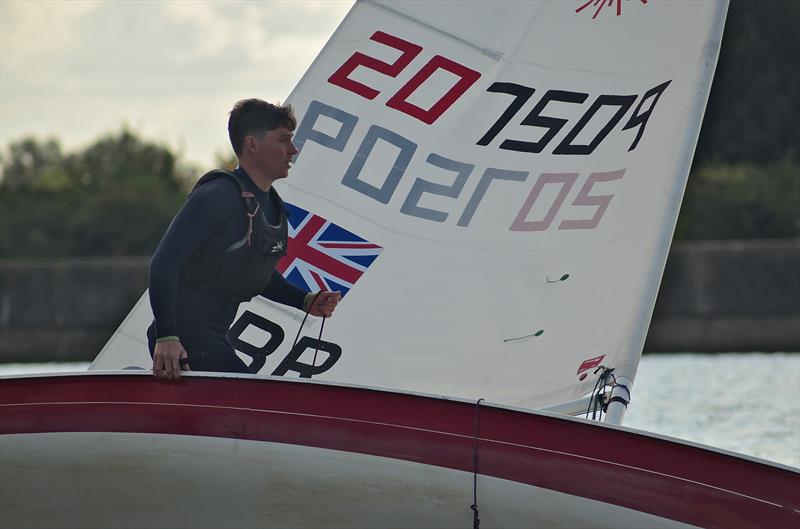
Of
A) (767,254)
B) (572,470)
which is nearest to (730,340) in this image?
(767,254)

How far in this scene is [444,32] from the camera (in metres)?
4.57

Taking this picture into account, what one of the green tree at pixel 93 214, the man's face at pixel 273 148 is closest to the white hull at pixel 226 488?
the man's face at pixel 273 148

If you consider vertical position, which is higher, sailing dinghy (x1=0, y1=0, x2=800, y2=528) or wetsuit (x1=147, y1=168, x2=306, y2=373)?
sailing dinghy (x1=0, y1=0, x2=800, y2=528)

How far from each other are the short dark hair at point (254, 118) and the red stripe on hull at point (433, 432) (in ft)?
2.19

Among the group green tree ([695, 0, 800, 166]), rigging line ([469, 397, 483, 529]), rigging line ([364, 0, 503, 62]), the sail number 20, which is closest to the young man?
rigging line ([469, 397, 483, 529])

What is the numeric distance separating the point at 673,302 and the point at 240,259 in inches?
467

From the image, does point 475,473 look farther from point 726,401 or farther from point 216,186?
point 726,401

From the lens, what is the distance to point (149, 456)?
11.3 feet

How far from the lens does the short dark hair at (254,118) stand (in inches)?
141

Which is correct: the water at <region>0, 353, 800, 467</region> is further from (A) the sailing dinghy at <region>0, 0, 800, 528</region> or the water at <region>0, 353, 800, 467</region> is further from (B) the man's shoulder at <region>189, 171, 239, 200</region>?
(B) the man's shoulder at <region>189, 171, 239, 200</region>

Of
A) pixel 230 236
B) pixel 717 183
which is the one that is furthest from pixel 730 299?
pixel 230 236

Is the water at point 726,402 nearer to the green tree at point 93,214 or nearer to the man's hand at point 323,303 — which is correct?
the man's hand at point 323,303

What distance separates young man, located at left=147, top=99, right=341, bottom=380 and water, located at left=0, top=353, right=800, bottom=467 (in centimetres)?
381

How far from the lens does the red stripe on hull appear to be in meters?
3.30
